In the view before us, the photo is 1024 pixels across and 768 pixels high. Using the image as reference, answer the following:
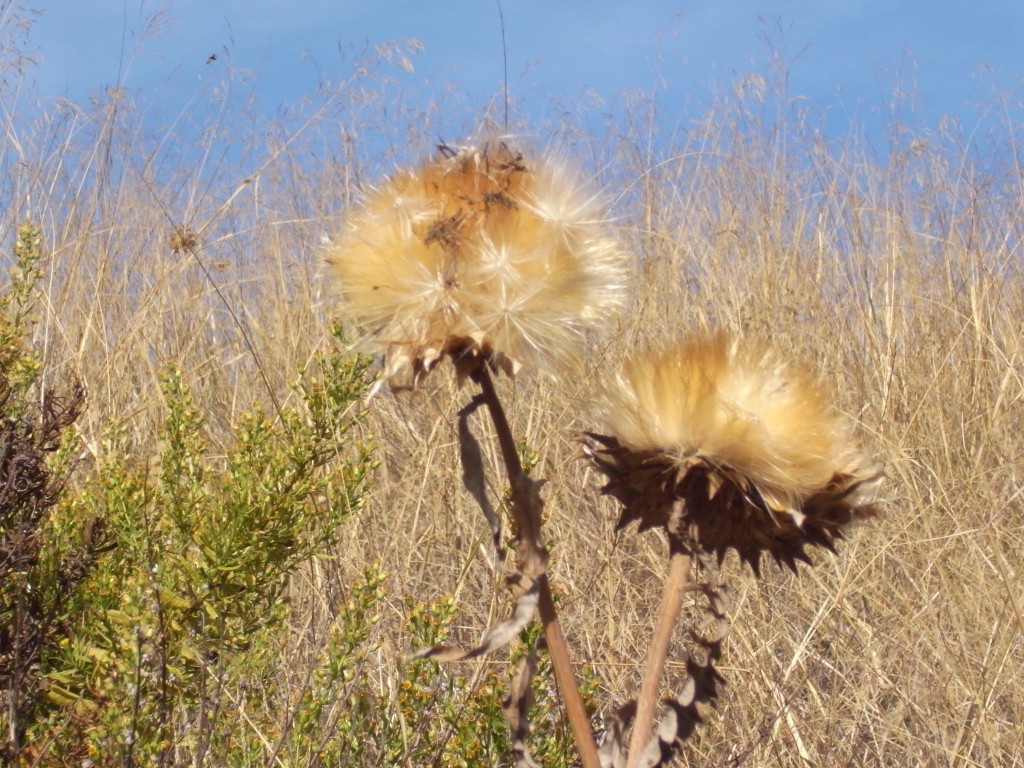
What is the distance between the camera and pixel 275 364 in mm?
3219

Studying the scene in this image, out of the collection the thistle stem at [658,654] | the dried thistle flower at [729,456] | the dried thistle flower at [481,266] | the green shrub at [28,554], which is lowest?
the green shrub at [28,554]

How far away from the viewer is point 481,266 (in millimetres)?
744

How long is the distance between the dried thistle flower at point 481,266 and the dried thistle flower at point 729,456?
0.23 ft

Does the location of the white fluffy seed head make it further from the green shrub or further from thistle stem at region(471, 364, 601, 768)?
the green shrub

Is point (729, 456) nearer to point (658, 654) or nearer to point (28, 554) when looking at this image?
point (658, 654)

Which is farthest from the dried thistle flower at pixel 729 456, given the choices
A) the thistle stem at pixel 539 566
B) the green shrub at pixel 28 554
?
the green shrub at pixel 28 554

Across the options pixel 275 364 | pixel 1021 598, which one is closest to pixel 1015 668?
pixel 1021 598

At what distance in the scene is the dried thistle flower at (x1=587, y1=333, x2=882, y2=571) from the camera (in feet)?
2.49

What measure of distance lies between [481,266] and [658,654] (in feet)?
0.97

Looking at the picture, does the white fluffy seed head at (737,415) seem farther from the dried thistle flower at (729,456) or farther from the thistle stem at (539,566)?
the thistle stem at (539,566)

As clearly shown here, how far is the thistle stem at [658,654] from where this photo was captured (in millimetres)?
713

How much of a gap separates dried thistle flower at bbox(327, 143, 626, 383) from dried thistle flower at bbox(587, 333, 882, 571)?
0.07m

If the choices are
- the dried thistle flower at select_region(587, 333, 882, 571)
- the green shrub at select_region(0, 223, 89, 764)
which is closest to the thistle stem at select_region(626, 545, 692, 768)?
the dried thistle flower at select_region(587, 333, 882, 571)

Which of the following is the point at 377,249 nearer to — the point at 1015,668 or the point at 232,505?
the point at 232,505
